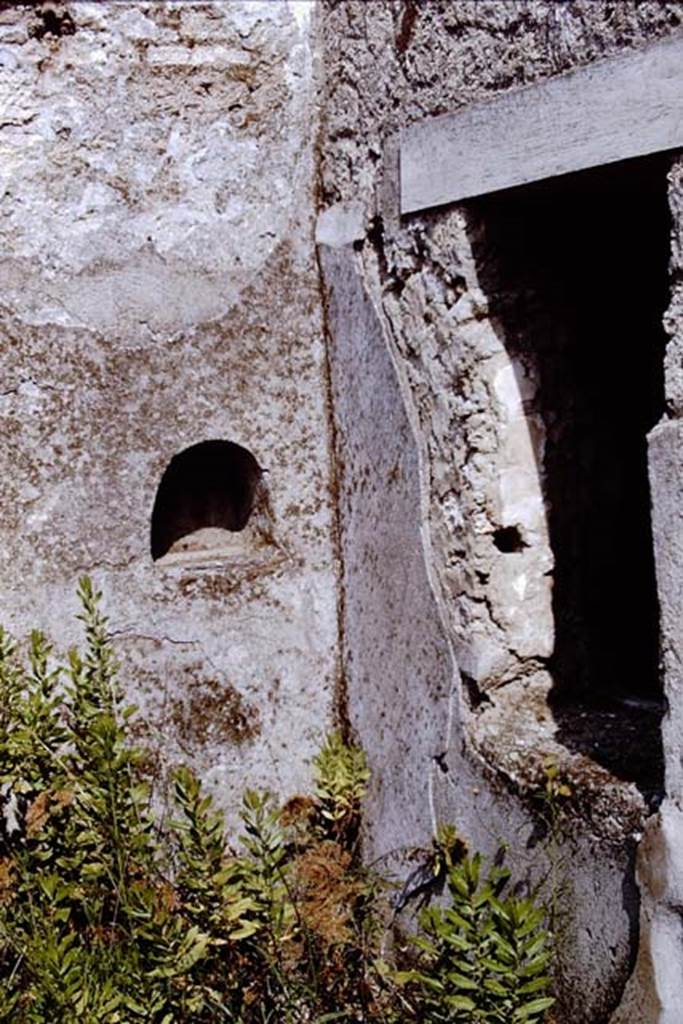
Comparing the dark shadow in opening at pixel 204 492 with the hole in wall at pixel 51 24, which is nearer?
the hole in wall at pixel 51 24

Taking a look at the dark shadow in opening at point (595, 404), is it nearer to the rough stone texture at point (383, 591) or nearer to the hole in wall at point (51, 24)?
the rough stone texture at point (383, 591)

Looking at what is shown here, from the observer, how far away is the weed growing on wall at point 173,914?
11.0 feet

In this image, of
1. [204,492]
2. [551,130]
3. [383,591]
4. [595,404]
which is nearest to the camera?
[551,130]

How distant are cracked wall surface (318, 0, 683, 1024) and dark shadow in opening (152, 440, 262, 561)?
0.34 m

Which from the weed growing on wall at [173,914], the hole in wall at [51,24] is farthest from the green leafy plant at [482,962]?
the hole in wall at [51,24]

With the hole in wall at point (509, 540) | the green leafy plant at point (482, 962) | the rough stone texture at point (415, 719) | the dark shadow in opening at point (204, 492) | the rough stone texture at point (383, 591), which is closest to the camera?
the green leafy plant at point (482, 962)

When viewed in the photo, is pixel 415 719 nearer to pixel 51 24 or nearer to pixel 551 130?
pixel 551 130

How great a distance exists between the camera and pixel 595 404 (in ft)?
14.1

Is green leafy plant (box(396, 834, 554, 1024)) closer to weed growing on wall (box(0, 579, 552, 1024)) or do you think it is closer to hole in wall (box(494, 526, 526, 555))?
weed growing on wall (box(0, 579, 552, 1024))

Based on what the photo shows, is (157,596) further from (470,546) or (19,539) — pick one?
(470,546)

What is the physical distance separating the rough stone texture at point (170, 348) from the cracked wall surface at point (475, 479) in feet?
0.51

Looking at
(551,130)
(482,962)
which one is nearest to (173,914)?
(482,962)

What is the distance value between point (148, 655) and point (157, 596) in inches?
6.7

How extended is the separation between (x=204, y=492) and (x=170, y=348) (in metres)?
0.49
